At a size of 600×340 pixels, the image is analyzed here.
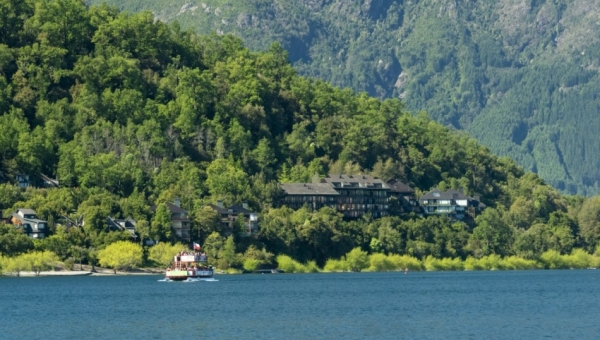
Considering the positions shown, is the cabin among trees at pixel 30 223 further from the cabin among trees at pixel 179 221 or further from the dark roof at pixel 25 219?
the cabin among trees at pixel 179 221

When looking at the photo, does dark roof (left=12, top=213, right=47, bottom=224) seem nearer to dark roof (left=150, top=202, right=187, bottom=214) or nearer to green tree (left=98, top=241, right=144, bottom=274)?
green tree (left=98, top=241, right=144, bottom=274)

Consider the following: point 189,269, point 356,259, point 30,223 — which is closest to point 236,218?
point 356,259

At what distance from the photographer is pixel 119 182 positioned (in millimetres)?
191750

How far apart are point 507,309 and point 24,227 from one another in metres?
74.5

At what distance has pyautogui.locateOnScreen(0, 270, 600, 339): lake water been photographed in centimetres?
9256

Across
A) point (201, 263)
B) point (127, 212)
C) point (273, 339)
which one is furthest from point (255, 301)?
point (127, 212)

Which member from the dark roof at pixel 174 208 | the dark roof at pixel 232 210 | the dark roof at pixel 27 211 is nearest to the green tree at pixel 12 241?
the dark roof at pixel 27 211

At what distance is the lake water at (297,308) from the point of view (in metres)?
92.6

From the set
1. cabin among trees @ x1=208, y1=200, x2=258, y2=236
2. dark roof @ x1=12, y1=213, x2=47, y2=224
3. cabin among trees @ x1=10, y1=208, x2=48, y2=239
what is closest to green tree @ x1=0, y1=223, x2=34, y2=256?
cabin among trees @ x1=10, y1=208, x2=48, y2=239

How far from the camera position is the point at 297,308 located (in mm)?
114062

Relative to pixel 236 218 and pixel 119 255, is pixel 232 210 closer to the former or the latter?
pixel 236 218

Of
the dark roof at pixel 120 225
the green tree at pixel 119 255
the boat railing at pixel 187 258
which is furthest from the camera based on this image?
the dark roof at pixel 120 225

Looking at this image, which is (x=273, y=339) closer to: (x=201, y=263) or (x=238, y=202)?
(x=201, y=263)

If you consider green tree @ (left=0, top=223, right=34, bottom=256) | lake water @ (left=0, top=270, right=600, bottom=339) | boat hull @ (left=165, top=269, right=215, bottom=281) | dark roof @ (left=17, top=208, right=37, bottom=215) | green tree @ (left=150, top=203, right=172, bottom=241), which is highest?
dark roof @ (left=17, top=208, right=37, bottom=215)
